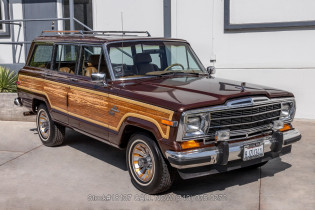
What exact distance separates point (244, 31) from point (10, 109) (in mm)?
5554

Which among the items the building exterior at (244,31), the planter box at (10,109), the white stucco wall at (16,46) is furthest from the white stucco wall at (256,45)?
the white stucco wall at (16,46)

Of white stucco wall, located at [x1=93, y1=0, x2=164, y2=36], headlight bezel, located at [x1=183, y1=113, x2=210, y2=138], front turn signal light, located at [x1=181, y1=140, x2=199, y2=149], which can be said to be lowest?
front turn signal light, located at [x1=181, y1=140, x2=199, y2=149]

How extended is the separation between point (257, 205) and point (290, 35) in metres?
5.39

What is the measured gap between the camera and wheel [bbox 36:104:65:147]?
22.3 ft

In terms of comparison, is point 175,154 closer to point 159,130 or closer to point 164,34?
point 159,130

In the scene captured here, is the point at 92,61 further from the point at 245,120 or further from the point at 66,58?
the point at 245,120

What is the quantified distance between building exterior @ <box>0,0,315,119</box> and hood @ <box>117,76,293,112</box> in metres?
3.85

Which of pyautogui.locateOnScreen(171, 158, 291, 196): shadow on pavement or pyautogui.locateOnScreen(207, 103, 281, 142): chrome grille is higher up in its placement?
pyautogui.locateOnScreen(207, 103, 281, 142): chrome grille

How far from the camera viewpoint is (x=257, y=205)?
14.8 ft

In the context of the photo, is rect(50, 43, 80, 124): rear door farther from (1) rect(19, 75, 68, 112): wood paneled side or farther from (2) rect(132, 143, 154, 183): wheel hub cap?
(2) rect(132, 143, 154, 183): wheel hub cap

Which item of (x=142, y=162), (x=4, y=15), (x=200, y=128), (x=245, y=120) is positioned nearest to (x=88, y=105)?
(x=142, y=162)

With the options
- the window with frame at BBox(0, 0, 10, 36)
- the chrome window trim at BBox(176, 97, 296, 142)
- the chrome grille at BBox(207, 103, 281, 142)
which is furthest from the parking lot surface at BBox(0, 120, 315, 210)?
the window with frame at BBox(0, 0, 10, 36)

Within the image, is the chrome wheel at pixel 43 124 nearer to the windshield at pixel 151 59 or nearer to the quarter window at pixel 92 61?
the quarter window at pixel 92 61

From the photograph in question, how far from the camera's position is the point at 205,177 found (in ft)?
17.9
